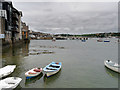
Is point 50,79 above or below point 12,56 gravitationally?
below

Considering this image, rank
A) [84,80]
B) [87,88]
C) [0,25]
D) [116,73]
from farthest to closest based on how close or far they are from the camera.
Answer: [0,25], [116,73], [84,80], [87,88]

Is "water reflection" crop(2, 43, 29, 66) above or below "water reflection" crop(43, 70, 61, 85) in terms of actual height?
above

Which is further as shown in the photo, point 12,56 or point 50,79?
point 12,56

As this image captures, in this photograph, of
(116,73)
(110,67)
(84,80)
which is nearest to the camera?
(84,80)

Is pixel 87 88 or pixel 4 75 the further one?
pixel 4 75

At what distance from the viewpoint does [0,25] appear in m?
43.7

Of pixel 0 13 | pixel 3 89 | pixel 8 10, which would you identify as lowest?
pixel 3 89

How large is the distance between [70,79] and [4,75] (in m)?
9.33

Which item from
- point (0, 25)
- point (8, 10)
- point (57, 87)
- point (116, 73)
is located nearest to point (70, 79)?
point (57, 87)

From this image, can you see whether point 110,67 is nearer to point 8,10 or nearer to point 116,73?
point 116,73

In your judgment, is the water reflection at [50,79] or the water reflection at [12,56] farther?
the water reflection at [12,56]

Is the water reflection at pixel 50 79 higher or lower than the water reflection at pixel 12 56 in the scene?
lower

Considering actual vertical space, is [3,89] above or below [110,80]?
above

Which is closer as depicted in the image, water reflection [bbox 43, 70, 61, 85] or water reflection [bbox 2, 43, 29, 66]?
water reflection [bbox 43, 70, 61, 85]
